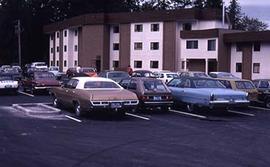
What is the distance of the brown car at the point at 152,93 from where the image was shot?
68.6 ft

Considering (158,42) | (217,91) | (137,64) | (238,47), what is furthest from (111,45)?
(217,91)

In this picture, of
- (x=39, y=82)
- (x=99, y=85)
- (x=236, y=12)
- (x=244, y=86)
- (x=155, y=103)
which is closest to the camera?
(x=99, y=85)

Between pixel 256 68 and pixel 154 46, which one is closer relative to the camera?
pixel 256 68

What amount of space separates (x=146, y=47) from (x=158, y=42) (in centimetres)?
199

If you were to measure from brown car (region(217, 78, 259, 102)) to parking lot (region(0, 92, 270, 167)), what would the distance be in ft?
9.44

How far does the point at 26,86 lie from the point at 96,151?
22206mm

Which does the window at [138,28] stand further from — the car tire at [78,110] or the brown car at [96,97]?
the car tire at [78,110]

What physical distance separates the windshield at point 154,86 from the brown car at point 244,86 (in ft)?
12.8

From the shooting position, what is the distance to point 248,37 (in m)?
50.4

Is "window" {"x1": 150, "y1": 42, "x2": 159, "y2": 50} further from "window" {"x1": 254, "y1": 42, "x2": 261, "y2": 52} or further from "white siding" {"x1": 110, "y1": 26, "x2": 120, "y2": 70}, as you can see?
"window" {"x1": 254, "y1": 42, "x2": 261, "y2": 52}

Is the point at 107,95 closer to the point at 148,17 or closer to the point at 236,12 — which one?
the point at 148,17

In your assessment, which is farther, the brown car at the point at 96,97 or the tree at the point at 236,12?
the tree at the point at 236,12

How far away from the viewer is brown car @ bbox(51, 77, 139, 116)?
1841 centimetres

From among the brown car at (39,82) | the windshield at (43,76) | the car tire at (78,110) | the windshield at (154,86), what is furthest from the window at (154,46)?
the car tire at (78,110)
